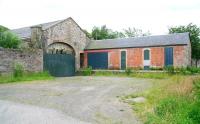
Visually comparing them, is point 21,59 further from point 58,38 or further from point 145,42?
point 145,42

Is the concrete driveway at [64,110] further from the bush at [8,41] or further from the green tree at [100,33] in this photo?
the green tree at [100,33]

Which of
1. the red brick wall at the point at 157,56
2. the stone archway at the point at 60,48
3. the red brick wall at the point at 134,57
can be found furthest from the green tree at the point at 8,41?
the red brick wall at the point at 157,56

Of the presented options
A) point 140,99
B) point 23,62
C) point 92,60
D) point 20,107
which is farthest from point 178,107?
point 92,60

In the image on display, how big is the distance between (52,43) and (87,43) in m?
6.13

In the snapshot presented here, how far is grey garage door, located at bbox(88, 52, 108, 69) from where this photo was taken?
106 feet

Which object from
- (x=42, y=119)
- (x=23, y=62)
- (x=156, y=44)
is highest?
(x=156, y=44)

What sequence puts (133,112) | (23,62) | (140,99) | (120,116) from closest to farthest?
(120,116), (133,112), (140,99), (23,62)

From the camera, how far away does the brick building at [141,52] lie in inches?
1097

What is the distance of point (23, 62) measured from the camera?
871 inches

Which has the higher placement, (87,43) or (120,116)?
(87,43)

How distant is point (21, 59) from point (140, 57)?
12778mm

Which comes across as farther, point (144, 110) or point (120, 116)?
point (144, 110)

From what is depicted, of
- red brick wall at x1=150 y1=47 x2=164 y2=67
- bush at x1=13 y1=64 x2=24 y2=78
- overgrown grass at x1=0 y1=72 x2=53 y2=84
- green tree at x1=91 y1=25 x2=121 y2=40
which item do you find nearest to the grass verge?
red brick wall at x1=150 y1=47 x2=164 y2=67

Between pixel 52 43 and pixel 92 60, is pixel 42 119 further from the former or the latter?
pixel 92 60
